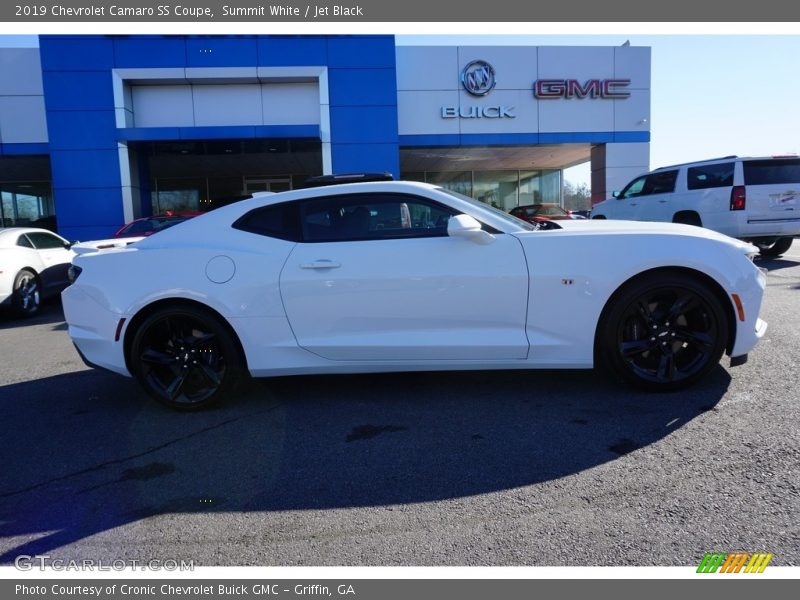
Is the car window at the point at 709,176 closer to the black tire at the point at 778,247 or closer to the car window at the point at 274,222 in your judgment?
the black tire at the point at 778,247

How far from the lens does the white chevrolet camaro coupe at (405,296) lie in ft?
12.6

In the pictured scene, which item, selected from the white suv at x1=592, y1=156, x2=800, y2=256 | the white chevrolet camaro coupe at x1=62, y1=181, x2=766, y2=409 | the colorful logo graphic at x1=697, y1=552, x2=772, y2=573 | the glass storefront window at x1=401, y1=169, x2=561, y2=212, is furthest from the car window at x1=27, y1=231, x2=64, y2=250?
the glass storefront window at x1=401, y1=169, x2=561, y2=212

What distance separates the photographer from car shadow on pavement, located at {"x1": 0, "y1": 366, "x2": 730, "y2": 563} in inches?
112

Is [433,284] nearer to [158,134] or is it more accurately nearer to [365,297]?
[365,297]

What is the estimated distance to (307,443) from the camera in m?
3.48

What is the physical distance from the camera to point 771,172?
10.5m

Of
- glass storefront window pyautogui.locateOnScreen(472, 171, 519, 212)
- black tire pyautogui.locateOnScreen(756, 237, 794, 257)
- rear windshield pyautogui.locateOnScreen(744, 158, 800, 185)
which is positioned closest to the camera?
rear windshield pyautogui.locateOnScreen(744, 158, 800, 185)

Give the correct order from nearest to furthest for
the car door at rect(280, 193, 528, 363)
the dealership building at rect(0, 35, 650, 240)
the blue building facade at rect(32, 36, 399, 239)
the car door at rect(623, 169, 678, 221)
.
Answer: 1. the car door at rect(280, 193, 528, 363)
2. the car door at rect(623, 169, 678, 221)
3. the blue building facade at rect(32, 36, 399, 239)
4. the dealership building at rect(0, 35, 650, 240)

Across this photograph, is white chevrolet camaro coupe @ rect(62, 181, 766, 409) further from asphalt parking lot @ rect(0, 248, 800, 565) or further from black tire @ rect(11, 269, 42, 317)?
black tire @ rect(11, 269, 42, 317)

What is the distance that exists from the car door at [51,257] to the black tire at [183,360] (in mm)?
6564

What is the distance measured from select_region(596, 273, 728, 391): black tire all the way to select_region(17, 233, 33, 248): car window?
899 cm

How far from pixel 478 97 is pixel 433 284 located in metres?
15.5

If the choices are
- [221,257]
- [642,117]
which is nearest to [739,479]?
[221,257]

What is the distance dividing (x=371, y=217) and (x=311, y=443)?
1.60m
